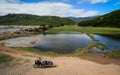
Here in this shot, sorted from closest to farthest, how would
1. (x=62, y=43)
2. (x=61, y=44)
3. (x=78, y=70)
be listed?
(x=78, y=70)
(x=61, y=44)
(x=62, y=43)

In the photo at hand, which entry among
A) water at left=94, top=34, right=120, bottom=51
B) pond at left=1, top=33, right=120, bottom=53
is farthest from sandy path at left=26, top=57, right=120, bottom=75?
water at left=94, top=34, right=120, bottom=51

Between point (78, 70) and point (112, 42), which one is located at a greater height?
point (78, 70)

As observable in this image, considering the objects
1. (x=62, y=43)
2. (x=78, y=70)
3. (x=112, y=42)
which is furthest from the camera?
(x=112, y=42)

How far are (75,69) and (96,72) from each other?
3965mm

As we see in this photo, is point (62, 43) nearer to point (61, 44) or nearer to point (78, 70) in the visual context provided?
point (61, 44)

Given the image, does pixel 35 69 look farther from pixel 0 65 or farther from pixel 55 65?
pixel 0 65

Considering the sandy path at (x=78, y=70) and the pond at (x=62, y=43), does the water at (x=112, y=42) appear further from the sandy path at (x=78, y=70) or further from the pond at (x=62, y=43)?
the sandy path at (x=78, y=70)

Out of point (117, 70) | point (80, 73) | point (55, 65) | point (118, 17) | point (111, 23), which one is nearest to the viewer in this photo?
point (80, 73)

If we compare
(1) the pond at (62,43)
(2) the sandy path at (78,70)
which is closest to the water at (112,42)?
(1) the pond at (62,43)

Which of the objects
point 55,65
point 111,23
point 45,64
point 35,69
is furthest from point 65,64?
point 111,23

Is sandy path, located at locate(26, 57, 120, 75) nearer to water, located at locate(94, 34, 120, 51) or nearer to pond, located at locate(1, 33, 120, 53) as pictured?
pond, located at locate(1, 33, 120, 53)

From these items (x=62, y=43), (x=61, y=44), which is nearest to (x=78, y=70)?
(x=61, y=44)

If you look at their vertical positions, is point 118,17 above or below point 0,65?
above

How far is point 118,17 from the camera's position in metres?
197
